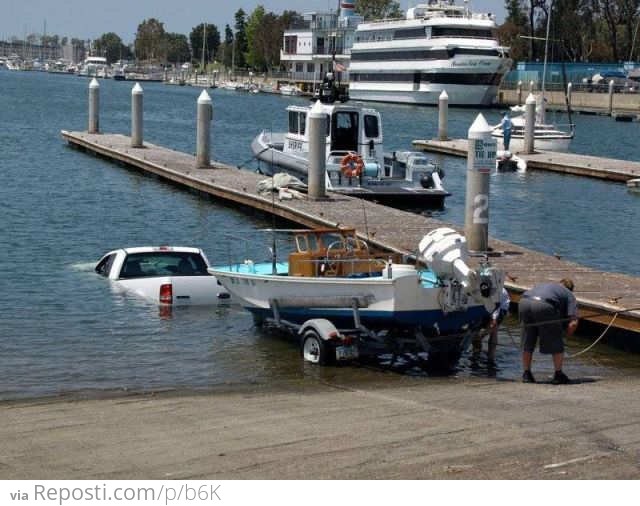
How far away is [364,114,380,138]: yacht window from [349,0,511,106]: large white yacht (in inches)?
3221

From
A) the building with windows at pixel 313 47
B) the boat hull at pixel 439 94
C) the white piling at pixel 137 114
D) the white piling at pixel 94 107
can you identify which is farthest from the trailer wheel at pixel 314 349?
the building with windows at pixel 313 47

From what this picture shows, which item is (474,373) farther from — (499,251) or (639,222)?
(639,222)

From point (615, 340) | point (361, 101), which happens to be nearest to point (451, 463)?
point (615, 340)

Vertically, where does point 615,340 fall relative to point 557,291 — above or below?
below

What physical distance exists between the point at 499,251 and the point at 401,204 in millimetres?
12220

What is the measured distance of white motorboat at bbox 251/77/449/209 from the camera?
36.0 m

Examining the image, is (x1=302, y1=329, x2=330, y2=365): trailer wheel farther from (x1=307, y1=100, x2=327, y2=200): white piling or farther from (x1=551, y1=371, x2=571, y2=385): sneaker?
(x1=307, y1=100, x2=327, y2=200): white piling

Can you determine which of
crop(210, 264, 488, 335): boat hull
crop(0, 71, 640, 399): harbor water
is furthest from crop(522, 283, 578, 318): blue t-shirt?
crop(0, 71, 640, 399): harbor water

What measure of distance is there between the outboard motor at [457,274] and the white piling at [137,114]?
32.4m

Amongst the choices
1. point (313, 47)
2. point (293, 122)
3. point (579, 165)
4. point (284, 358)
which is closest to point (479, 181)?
point (284, 358)

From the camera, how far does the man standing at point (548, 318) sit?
50.2 feet

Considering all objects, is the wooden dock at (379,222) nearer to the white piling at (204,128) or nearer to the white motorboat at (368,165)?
the white piling at (204,128)

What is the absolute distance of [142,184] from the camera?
140 feet

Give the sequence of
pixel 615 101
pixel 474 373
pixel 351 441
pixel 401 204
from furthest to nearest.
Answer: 1. pixel 615 101
2. pixel 401 204
3. pixel 474 373
4. pixel 351 441
